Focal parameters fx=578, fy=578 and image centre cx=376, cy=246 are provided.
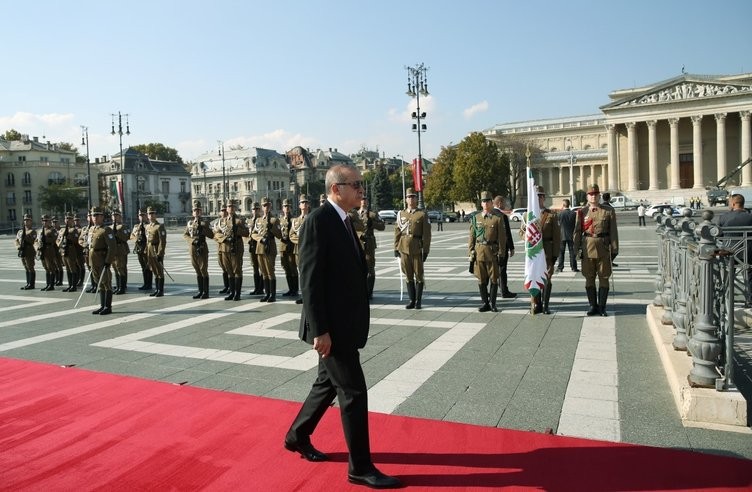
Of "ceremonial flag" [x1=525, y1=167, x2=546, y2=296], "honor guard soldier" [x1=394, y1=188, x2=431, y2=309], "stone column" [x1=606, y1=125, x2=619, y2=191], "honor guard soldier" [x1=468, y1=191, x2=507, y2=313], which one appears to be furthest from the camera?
"stone column" [x1=606, y1=125, x2=619, y2=191]

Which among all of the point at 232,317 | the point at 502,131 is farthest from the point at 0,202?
the point at 232,317

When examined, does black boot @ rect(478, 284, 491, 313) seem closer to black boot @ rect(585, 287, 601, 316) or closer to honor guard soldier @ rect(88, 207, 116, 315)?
black boot @ rect(585, 287, 601, 316)

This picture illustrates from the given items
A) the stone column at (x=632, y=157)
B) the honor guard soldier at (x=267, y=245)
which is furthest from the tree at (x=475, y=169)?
the honor guard soldier at (x=267, y=245)

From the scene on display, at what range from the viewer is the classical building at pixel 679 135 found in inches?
3000

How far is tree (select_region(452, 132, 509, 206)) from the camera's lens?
77.1m

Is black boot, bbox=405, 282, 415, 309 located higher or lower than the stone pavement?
higher

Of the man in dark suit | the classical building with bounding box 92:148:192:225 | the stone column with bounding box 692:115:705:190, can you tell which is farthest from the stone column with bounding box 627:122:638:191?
the man in dark suit

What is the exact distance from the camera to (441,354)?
7.38 m

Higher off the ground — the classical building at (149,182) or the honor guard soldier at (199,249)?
the classical building at (149,182)

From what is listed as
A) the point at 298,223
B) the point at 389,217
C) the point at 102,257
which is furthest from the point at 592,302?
the point at 389,217

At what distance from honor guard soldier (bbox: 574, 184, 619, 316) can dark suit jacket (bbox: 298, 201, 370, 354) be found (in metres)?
6.45

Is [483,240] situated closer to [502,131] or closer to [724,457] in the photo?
[724,457]

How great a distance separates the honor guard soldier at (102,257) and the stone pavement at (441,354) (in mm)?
408

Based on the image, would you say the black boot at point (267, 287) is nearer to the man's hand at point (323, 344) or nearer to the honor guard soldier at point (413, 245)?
the honor guard soldier at point (413, 245)
